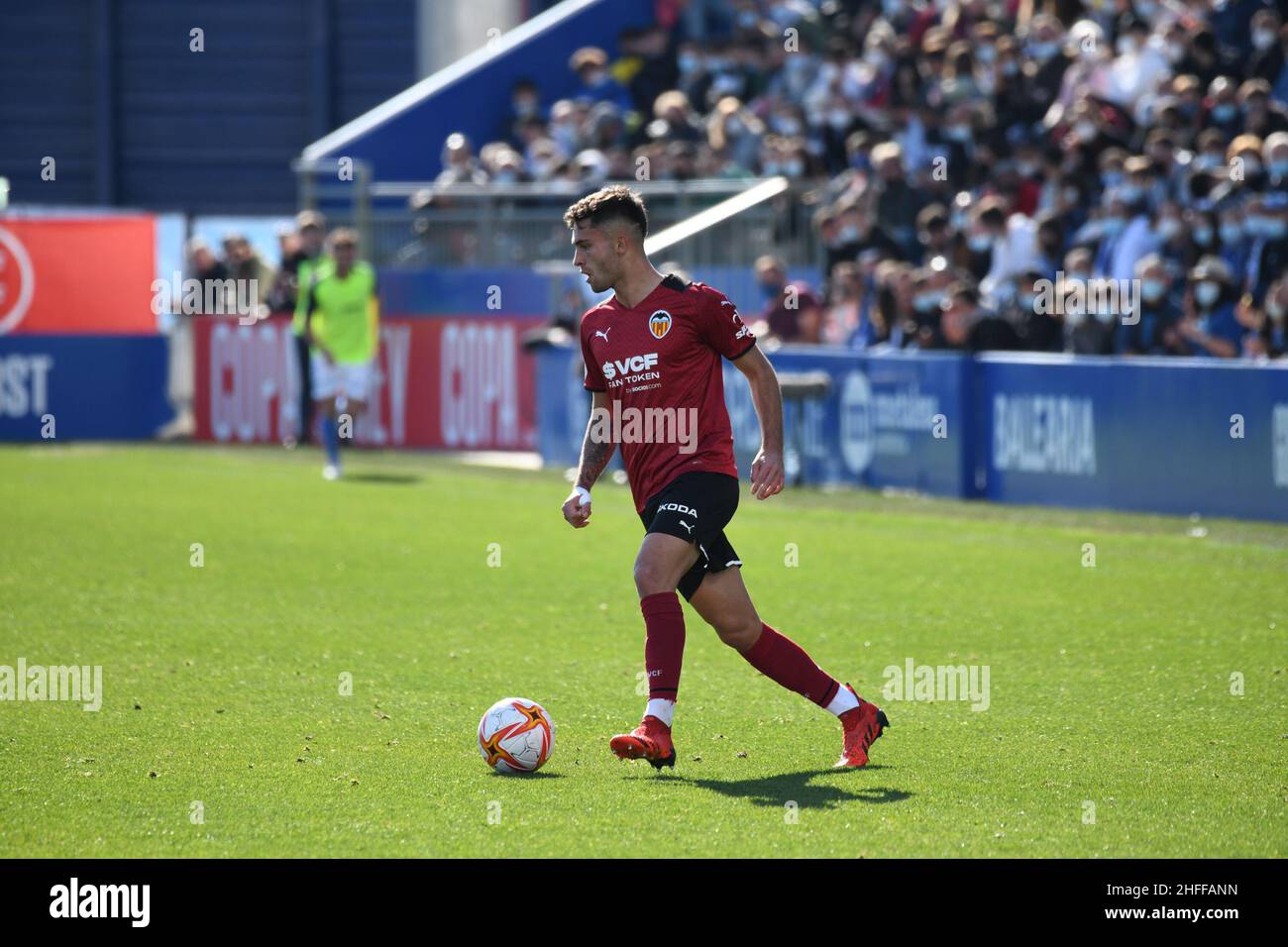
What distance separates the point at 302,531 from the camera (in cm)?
1520

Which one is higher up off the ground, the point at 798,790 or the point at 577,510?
the point at 577,510

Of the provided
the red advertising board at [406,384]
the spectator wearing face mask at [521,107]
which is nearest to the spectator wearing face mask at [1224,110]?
the red advertising board at [406,384]

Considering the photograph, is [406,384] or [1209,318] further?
[406,384]

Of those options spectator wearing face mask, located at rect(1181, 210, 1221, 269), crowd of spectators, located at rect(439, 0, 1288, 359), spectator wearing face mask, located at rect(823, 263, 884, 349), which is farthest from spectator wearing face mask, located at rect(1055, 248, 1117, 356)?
spectator wearing face mask, located at rect(823, 263, 884, 349)

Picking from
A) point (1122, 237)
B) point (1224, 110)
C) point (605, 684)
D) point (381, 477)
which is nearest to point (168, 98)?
point (381, 477)

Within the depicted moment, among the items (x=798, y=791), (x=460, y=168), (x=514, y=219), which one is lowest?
(x=798, y=791)

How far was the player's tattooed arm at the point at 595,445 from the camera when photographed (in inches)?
298

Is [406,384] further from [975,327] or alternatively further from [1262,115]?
[1262,115]

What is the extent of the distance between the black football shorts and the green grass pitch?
2.49ft

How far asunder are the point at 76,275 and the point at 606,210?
18291 mm

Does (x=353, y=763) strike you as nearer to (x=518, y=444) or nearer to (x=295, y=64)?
(x=518, y=444)

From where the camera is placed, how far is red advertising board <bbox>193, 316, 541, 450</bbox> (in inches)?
867

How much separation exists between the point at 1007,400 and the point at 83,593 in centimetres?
779

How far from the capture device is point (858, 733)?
748 cm
